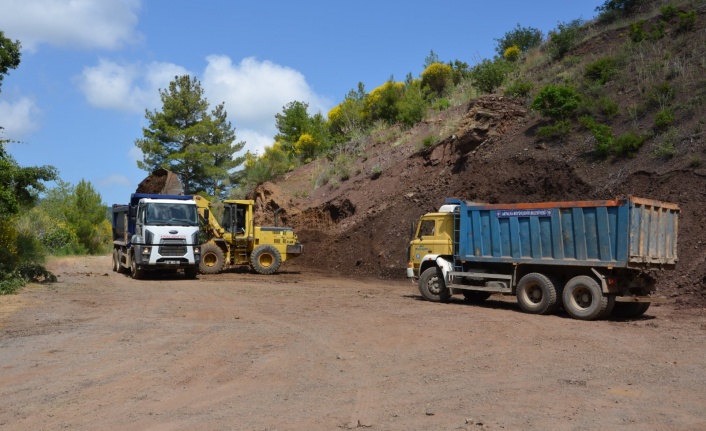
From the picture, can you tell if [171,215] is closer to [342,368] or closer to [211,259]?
[211,259]

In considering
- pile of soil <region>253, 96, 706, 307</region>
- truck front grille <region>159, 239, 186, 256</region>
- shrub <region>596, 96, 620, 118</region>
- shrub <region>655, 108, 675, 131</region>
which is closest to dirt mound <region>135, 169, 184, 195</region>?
pile of soil <region>253, 96, 706, 307</region>

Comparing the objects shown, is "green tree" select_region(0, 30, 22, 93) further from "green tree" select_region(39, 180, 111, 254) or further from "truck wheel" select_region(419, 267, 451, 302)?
"green tree" select_region(39, 180, 111, 254)

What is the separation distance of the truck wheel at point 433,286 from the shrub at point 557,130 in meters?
11.8

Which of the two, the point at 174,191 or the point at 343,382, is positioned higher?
the point at 174,191

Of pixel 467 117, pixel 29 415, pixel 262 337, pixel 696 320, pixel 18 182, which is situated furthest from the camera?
pixel 467 117

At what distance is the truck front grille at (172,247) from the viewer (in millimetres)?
25266

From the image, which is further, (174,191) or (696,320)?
(174,191)

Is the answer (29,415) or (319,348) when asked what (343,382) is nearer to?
(319,348)

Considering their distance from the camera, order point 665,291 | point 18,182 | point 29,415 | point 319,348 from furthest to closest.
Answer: point 18,182, point 665,291, point 319,348, point 29,415

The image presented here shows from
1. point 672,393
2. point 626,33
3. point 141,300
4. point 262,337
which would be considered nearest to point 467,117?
point 626,33

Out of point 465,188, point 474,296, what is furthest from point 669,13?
point 474,296

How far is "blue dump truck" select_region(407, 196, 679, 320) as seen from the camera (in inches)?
575

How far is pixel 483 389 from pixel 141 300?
42.1 ft

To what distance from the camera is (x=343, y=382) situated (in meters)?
8.59
